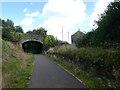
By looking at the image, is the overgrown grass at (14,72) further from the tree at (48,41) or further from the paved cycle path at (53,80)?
the tree at (48,41)

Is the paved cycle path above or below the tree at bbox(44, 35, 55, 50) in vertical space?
below

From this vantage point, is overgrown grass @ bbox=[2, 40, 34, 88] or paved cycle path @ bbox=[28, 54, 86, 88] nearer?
paved cycle path @ bbox=[28, 54, 86, 88]

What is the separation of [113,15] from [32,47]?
331 feet

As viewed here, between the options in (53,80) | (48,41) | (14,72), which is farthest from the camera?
(48,41)

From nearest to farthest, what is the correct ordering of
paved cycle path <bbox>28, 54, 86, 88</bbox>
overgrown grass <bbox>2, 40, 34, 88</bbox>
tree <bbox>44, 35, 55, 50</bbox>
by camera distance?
1. paved cycle path <bbox>28, 54, 86, 88</bbox>
2. overgrown grass <bbox>2, 40, 34, 88</bbox>
3. tree <bbox>44, 35, 55, 50</bbox>

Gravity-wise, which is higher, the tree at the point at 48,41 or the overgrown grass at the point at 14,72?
the tree at the point at 48,41

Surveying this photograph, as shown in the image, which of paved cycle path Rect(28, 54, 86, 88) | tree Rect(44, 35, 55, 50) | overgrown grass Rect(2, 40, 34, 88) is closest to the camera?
paved cycle path Rect(28, 54, 86, 88)

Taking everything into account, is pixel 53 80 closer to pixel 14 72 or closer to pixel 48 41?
pixel 14 72

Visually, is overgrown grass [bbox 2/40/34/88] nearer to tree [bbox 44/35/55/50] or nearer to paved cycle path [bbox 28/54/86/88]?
paved cycle path [bbox 28/54/86/88]

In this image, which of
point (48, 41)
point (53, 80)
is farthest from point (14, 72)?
point (48, 41)

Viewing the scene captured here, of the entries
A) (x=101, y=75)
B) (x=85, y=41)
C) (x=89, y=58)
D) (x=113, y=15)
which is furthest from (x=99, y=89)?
(x=85, y=41)

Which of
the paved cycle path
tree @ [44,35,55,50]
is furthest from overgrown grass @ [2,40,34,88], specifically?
tree @ [44,35,55,50]

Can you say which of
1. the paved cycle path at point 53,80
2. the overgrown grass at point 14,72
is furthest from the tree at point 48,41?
the paved cycle path at point 53,80

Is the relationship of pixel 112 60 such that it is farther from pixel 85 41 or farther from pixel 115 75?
pixel 85 41
